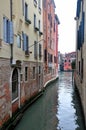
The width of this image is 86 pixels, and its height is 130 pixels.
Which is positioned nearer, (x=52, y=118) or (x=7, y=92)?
(x=7, y=92)

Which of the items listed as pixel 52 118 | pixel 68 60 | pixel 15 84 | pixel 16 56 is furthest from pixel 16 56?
pixel 68 60

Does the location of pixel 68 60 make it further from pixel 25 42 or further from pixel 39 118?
pixel 39 118

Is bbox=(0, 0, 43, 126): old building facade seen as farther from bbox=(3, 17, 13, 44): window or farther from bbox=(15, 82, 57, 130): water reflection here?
bbox=(15, 82, 57, 130): water reflection

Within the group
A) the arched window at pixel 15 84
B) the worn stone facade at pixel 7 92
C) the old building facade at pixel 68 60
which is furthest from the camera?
the old building facade at pixel 68 60

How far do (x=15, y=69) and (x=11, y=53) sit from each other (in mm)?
1572

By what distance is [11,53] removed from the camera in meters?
12.4

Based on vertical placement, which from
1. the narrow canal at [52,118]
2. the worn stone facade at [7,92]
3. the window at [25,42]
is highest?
the window at [25,42]

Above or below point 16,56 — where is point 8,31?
above

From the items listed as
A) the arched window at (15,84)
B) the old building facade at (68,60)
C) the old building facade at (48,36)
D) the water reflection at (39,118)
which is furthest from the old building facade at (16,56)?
the old building facade at (68,60)

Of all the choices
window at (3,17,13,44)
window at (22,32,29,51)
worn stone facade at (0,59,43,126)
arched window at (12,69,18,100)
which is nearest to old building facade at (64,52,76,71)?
window at (22,32,29,51)

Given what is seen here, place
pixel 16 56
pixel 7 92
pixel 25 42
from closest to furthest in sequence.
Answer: pixel 7 92 < pixel 16 56 < pixel 25 42

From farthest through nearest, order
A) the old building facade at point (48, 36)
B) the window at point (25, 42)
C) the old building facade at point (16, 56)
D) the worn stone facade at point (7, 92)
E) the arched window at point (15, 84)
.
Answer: the old building facade at point (48, 36) → the window at point (25, 42) → the arched window at point (15, 84) → the old building facade at point (16, 56) → the worn stone facade at point (7, 92)

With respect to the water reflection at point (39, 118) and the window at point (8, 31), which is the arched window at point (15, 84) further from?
the window at point (8, 31)

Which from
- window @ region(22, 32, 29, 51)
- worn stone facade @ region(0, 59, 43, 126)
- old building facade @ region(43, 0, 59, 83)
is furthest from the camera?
old building facade @ region(43, 0, 59, 83)
